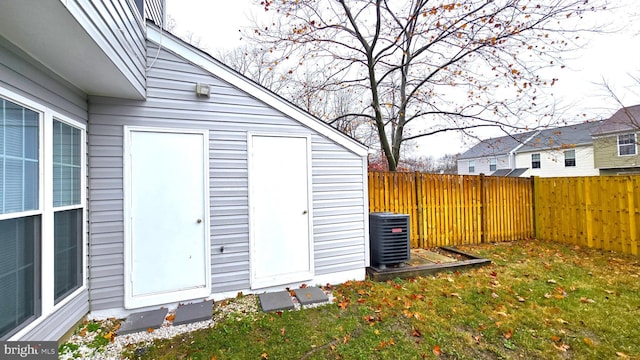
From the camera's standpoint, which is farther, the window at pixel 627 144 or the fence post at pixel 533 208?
the window at pixel 627 144

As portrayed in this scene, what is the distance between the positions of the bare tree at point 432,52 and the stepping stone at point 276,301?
18.6 feet

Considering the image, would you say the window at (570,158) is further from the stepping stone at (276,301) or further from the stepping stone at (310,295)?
the stepping stone at (276,301)

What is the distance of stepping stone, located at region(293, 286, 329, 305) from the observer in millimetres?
3346

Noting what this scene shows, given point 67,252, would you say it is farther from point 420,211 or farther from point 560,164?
point 560,164

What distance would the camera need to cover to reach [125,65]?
2453 mm

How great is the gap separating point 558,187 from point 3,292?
940cm

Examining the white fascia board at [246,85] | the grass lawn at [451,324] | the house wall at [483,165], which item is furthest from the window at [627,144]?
the white fascia board at [246,85]

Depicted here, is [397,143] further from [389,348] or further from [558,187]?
[389,348]

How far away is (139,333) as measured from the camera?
2.65 metres

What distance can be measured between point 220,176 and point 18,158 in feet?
5.77

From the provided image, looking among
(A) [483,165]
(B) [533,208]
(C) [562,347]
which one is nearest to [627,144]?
Result: (A) [483,165]

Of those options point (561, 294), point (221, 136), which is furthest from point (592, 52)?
point (221, 136)

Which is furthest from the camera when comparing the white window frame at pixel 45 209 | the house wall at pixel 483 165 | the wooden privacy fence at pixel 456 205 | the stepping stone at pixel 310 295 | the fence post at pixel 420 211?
the house wall at pixel 483 165

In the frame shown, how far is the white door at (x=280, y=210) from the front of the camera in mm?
3588
